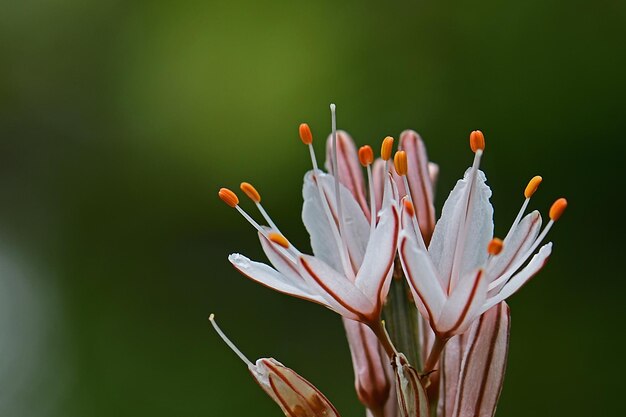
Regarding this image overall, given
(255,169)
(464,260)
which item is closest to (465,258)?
(464,260)

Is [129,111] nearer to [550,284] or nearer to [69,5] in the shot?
[69,5]

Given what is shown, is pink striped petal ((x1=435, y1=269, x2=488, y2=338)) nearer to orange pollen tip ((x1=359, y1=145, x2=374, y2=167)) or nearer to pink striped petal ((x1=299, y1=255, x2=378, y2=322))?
pink striped petal ((x1=299, y1=255, x2=378, y2=322))

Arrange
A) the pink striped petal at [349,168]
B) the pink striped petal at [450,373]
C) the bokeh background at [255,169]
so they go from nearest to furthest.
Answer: the pink striped petal at [450,373]
the pink striped petal at [349,168]
the bokeh background at [255,169]

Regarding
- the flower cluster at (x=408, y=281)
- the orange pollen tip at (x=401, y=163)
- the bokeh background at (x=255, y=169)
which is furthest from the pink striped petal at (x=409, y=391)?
the bokeh background at (x=255, y=169)

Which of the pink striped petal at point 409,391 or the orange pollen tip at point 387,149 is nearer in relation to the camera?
the pink striped petal at point 409,391

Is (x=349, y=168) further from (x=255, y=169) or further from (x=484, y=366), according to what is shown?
(x=255, y=169)

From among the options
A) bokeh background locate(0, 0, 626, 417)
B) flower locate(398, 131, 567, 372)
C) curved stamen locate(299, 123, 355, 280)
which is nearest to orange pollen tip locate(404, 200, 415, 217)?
flower locate(398, 131, 567, 372)

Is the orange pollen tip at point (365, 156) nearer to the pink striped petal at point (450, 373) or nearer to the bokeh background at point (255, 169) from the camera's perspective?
the pink striped petal at point (450, 373)
